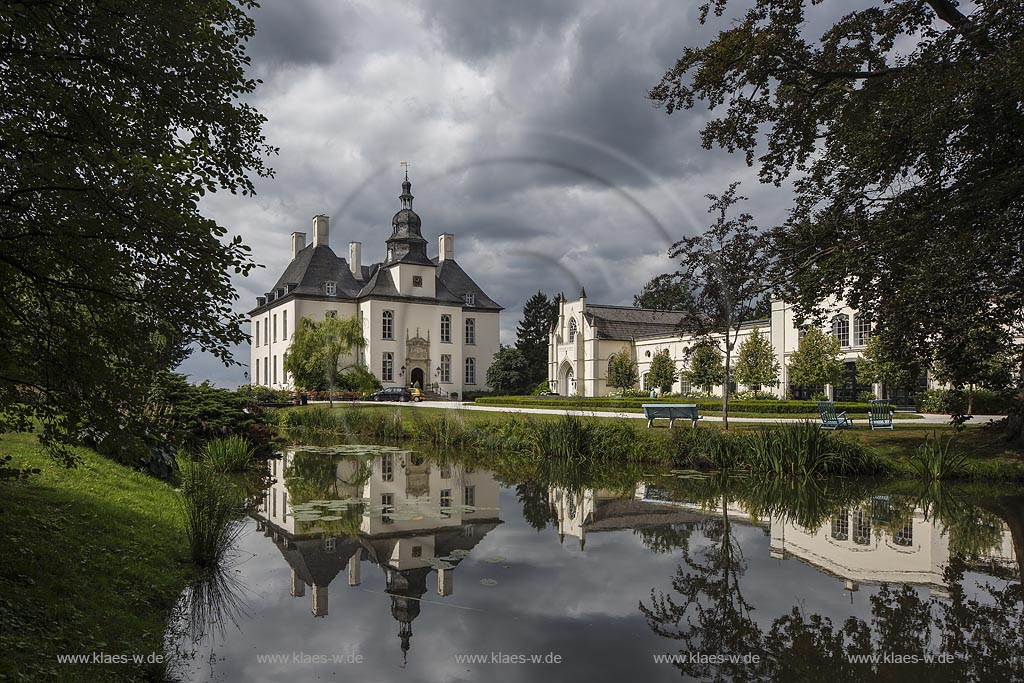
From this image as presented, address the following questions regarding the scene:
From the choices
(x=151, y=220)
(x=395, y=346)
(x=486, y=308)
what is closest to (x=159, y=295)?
(x=151, y=220)

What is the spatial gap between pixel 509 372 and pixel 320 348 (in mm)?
18972

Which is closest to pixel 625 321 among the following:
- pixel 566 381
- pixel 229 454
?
pixel 566 381

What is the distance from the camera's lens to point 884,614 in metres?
5.20

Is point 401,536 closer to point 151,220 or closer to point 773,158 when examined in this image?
point 151,220

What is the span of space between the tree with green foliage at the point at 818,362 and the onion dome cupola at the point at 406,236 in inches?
1055

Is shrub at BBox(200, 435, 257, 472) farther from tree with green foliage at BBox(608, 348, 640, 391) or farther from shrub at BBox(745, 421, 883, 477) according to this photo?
tree with green foliage at BBox(608, 348, 640, 391)

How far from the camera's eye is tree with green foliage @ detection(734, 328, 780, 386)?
36625 millimetres

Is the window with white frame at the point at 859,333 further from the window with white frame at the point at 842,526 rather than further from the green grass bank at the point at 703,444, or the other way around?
the window with white frame at the point at 842,526

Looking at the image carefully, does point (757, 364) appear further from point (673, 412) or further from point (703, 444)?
point (703, 444)

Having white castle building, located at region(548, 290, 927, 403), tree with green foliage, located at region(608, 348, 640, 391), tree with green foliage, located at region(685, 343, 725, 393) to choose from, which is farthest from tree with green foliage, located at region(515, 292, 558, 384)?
tree with green foliage, located at region(685, 343, 725, 393)

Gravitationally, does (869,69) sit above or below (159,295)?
above

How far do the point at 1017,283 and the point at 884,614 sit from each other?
711cm

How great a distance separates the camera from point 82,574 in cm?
493

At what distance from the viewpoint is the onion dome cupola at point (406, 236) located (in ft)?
159
